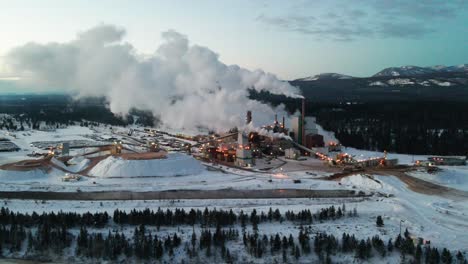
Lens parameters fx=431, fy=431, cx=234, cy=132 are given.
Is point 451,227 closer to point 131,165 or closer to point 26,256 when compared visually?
point 26,256

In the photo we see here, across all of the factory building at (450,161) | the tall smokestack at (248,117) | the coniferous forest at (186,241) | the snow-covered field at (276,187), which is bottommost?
the coniferous forest at (186,241)

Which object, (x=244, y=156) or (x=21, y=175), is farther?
(x=244, y=156)


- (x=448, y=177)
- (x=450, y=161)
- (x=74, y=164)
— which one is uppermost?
(x=450, y=161)

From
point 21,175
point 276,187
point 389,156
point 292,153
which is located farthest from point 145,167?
point 389,156

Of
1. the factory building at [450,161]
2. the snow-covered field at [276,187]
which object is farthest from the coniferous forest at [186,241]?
the factory building at [450,161]

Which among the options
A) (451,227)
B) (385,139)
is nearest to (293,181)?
(451,227)

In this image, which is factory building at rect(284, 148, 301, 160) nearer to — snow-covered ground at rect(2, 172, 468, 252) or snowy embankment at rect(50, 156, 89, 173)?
snow-covered ground at rect(2, 172, 468, 252)

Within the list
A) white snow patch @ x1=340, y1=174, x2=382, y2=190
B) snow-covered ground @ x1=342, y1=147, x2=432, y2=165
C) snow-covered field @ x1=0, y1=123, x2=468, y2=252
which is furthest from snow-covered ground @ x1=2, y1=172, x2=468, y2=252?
snow-covered ground @ x1=342, y1=147, x2=432, y2=165

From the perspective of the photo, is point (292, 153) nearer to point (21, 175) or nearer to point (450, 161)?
Answer: point (450, 161)

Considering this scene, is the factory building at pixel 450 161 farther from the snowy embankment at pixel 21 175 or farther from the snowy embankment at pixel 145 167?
the snowy embankment at pixel 21 175

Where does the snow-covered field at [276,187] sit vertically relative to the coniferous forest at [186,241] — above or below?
above
